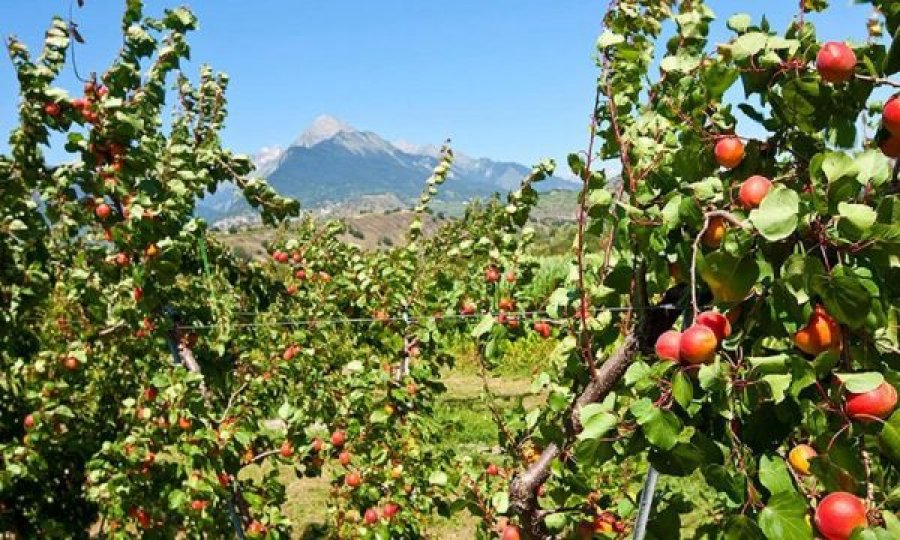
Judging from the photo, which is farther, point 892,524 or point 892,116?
point 892,116

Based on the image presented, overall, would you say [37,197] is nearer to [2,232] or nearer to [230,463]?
[2,232]

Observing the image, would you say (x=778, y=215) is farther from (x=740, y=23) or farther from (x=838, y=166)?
(x=740, y=23)

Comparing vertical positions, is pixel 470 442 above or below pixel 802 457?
below

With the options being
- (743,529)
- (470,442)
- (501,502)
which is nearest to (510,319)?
(501,502)

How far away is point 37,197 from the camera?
3.65 meters

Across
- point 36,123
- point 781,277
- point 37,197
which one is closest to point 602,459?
point 781,277

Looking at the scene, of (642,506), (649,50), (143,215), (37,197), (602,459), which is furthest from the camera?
(37,197)

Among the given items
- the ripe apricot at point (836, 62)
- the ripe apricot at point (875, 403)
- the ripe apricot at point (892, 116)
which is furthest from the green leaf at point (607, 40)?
the ripe apricot at point (875, 403)

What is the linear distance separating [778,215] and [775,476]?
45 cm

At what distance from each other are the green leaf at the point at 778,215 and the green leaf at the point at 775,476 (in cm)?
41

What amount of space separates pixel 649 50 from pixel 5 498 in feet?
14.7

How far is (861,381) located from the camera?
40.4 inches

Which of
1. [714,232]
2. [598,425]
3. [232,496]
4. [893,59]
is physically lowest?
[232,496]

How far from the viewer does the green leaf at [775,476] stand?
3.74 ft
